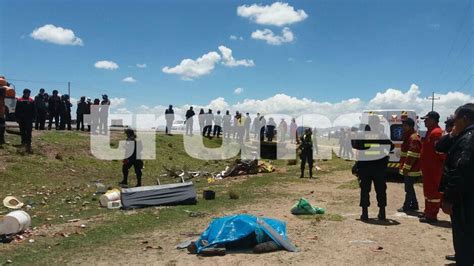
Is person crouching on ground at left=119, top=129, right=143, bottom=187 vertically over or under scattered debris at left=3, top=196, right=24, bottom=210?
over

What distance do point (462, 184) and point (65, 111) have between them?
832 inches

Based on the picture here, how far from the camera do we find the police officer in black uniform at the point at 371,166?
9.36 m

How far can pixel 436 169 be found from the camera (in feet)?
Result: 28.7

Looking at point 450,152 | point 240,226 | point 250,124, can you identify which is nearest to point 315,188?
point 240,226

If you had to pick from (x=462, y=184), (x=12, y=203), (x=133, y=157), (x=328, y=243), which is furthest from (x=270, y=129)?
(x=462, y=184)

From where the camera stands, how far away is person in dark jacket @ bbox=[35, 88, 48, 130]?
1996 cm

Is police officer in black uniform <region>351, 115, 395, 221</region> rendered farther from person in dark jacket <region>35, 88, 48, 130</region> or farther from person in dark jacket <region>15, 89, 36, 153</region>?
person in dark jacket <region>35, 88, 48, 130</region>

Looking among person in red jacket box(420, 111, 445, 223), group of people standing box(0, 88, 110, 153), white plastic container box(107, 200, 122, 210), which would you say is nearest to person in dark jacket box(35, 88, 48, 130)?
group of people standing box(0, 88, 110, 153)

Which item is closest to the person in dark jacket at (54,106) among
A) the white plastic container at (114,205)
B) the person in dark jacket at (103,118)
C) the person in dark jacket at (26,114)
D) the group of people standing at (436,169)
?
the person in dark jacket at (103,118)

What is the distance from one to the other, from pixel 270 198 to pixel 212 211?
2.79 metres

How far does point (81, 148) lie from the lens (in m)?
19.3

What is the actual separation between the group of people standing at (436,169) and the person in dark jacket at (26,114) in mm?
11565

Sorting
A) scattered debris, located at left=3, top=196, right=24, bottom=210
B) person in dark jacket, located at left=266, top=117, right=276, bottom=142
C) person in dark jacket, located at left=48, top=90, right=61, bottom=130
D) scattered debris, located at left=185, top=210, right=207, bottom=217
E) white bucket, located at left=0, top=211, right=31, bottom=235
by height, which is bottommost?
scattered debris, located at left=185, top=210, right=207, bottom=217

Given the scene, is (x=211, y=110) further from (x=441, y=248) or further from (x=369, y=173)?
(x=441, y=248)
